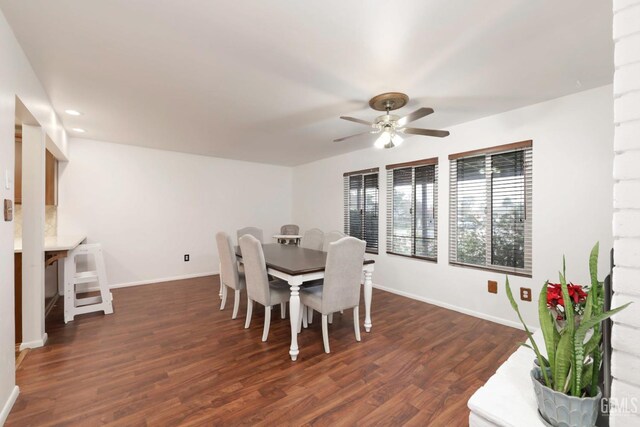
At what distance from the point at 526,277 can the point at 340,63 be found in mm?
2724

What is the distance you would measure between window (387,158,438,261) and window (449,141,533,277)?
26 centimetres

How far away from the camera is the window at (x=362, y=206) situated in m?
4.29

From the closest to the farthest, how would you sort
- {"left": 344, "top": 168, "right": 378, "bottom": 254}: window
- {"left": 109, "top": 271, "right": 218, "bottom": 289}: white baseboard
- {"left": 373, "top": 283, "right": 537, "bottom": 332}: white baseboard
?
{"left": 373, "top": 283, "right": 537, "bottom": 332}: white baseboard < {"left": 109, "top": 271, "right": 218, "bottom": 289}: white baseboard < {"left": 344, "top": 168, "right": 378, "bottom": 254}: window

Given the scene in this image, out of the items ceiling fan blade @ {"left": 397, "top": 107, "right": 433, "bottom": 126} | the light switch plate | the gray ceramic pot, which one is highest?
ceiling fan blade @ {"left": 397, "top": 107, "right": 433, "bottom": 126}

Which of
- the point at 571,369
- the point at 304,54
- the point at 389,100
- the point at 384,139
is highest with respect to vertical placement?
the point at 304,54

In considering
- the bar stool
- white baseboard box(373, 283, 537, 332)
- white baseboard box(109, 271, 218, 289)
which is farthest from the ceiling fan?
white baseboard box(109, 271, 218, 289)

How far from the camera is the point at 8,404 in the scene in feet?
5.12

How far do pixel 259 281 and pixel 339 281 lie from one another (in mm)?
732

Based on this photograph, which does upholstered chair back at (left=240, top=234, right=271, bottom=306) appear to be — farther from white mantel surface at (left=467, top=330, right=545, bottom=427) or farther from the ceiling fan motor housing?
white mantel surface at (left=467, top=330, right=545, bottom=427)

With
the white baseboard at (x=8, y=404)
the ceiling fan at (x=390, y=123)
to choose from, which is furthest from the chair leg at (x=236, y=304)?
the ceiling fan at (x=390, y=123)

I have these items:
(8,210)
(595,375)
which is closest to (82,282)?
(8,210)

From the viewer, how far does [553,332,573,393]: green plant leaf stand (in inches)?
37.4

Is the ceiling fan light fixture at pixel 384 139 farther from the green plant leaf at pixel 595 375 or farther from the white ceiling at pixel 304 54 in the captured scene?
the green plant leaf at pixel 595 375

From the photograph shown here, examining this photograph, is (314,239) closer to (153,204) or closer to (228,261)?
(228,261)
